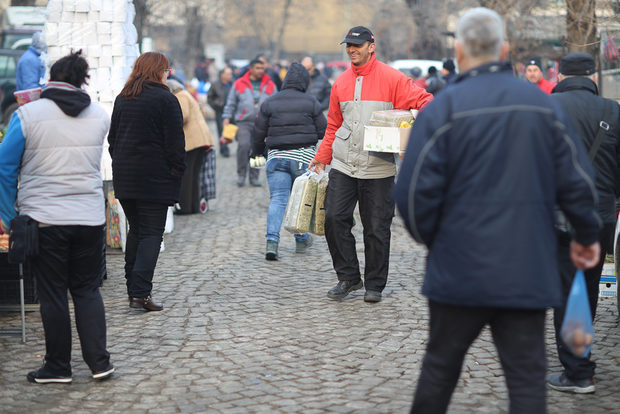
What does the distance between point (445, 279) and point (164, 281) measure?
4998 mm

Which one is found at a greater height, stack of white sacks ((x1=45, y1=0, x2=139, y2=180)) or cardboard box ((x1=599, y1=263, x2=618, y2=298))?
stack of white sacks ((x1=45, y1=0, x2=139, y2=180))

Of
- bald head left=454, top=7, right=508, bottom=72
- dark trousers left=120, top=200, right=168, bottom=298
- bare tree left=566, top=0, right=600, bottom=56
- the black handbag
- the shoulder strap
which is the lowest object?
dark trousers left=120, top=200, right=168, bottom=298

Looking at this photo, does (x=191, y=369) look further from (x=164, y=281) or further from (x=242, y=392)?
(x=164, y=281)

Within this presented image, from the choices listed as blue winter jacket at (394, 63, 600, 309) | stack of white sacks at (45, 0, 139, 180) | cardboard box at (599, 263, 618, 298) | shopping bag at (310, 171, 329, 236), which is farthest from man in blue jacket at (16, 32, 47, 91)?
blue winter jacket at (394, 63, 600, 309)

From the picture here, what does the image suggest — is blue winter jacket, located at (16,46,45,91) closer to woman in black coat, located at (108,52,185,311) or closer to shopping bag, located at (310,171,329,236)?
shopping bag, located at (310,171,329,236)

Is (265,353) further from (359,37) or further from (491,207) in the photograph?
(491,207)

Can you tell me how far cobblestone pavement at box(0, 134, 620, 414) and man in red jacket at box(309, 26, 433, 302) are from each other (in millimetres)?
417

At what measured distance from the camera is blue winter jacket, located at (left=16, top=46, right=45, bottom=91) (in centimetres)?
1430

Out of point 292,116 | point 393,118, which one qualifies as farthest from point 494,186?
point 292,116

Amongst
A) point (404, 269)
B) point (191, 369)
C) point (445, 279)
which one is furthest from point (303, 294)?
point (445, 279)

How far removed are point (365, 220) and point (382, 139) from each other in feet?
2.28

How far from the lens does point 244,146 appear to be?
47.4ft

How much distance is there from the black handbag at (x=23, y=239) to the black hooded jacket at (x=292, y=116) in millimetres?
4355

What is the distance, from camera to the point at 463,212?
3449mm
